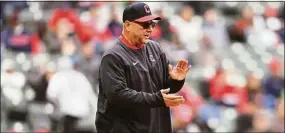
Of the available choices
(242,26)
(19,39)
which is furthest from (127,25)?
(242,26)

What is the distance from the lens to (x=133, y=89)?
4703 mm

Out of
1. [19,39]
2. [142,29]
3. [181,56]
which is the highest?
[142,29]

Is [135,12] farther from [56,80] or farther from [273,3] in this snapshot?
[273,3]

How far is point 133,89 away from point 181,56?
5456 mm

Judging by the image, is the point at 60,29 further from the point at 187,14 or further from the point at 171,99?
the point at 171,99

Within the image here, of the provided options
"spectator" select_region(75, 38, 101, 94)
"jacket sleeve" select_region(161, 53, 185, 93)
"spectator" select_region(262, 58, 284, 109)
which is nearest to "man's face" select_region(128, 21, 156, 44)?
"jacket sleeve" select_region(161, 53, 185, 93)

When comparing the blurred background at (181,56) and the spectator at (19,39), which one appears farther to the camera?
the spectator at (19,39)

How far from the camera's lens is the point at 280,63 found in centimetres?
1040

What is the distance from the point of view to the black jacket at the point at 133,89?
4.59m

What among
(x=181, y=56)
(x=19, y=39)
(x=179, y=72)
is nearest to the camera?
(x=179, y=72)

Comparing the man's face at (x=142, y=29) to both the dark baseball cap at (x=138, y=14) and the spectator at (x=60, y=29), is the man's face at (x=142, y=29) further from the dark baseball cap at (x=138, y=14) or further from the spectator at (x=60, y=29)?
the spectator at (x=60, y=29)

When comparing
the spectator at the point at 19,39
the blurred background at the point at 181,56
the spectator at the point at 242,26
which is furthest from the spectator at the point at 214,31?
the spectator at the point at 19,39

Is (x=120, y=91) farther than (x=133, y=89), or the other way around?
(x=133, y=89)

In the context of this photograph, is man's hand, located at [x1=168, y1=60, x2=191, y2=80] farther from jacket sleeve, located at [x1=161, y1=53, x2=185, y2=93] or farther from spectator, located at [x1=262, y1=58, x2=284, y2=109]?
spectator, located at [x1=262, y1=58, x2=284, y2=109]
